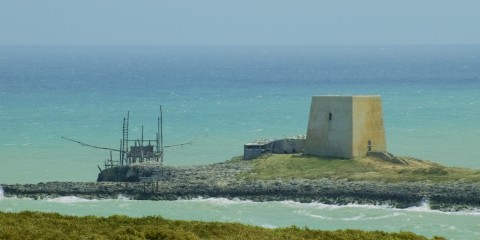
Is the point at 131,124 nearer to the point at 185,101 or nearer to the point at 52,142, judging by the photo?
the point at 52,142

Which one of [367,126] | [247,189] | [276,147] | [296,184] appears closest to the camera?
[247,189]

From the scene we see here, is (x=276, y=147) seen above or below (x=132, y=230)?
above

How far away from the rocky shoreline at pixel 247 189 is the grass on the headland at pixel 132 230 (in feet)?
70.9

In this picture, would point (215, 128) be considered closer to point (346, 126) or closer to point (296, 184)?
point (346, 126)

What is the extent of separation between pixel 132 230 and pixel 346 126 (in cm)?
3175

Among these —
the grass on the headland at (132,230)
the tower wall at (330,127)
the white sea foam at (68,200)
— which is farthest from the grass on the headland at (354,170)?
the grass on the headland at (132,230)

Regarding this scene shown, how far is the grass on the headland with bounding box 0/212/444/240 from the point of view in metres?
30.9

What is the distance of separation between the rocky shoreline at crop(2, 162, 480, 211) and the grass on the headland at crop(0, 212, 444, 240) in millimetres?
21601

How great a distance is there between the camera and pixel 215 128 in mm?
100500

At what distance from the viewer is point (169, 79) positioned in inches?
7411

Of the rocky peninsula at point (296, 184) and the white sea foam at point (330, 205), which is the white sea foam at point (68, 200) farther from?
the white sea foam at point (330, 205)

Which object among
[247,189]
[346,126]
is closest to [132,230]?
[247,189]

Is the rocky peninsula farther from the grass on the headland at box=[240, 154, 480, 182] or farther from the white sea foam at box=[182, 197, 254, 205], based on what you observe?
the white sea foam at box=[182, 197, 254, 205]

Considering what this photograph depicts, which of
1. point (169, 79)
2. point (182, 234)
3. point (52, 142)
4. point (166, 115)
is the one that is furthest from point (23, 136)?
point (169, 79)
